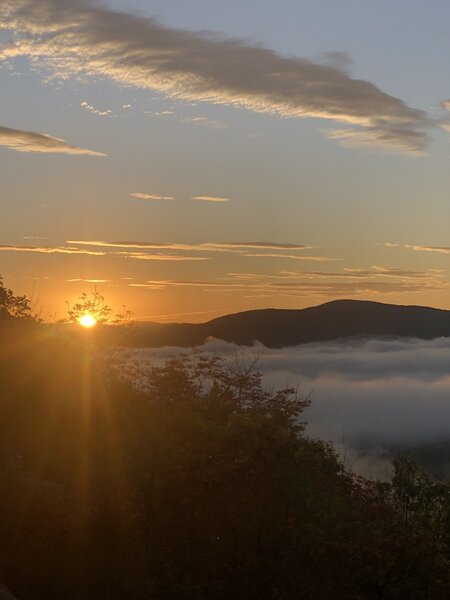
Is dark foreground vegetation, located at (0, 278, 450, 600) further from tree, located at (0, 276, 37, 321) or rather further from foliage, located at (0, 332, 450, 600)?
tree, located at (0, 276, 37, 321)

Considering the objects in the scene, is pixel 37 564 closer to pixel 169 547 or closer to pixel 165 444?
pixel 169 547

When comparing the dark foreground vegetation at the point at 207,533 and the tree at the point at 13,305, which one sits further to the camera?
the tree at the point at 13,305

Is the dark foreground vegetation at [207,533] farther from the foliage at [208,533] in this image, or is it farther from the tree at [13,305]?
the tree at [13,305]

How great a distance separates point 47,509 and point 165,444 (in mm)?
3316

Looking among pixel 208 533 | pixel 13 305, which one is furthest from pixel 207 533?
pixel 13 305

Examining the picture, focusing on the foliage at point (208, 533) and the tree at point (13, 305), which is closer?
the foliage at point (208, 533)

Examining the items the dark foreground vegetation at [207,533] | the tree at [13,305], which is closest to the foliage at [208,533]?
the dark foreground vegetation at [207,533]

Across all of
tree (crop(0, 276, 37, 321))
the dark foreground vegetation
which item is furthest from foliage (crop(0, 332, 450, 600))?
tree (crop(0, 276, 37, 321))

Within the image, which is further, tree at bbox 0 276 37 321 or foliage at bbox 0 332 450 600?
tree at bbox 0 276 37 321

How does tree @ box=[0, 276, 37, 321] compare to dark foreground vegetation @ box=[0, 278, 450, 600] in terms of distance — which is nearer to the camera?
dark foreground vegetation @ box=[0, 278, 450, 600]

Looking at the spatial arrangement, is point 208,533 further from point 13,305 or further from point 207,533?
point 13,305

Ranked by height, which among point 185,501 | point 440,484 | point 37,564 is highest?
point 185,501

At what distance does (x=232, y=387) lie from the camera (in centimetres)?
3762

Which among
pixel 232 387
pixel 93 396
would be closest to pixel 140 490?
pixel 93 396
